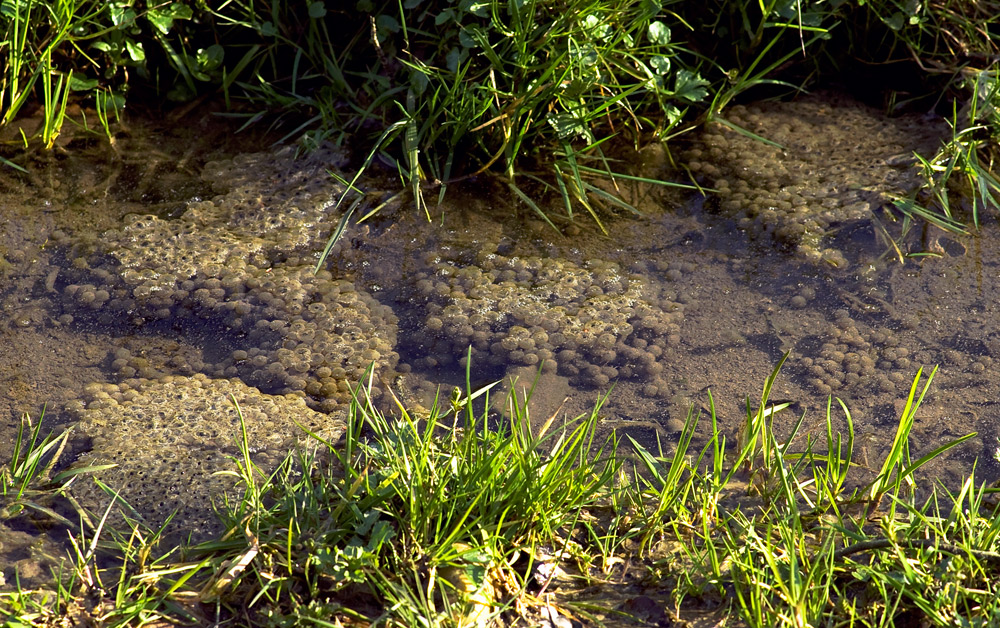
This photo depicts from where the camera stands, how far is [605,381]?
1.98 metres

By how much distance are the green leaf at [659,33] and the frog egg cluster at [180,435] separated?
130 cm

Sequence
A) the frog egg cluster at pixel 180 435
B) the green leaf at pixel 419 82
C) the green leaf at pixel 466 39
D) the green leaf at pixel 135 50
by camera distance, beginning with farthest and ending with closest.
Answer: the green leaf at pixel 135 50 < the green leaf at pixel 419 82 < the green leaf at pixel 466 39 < the frog egg cluster at pixel 180 435

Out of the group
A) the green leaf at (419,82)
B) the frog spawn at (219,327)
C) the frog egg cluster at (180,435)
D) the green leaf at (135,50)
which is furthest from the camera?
the green leaf at (135,50)

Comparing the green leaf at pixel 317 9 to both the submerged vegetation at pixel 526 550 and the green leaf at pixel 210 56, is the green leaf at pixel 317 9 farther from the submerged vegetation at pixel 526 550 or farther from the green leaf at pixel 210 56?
the submerged vegetation at pixel 526 550

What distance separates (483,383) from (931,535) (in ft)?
3.08

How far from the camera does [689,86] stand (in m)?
2.40

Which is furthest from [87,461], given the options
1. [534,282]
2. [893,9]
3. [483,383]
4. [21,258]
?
[893,9]

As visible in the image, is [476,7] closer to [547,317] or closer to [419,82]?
[419,82]

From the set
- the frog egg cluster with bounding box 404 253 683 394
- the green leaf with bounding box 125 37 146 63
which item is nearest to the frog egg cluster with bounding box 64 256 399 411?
the frog egg cluster with bounding box 404 253 683 394

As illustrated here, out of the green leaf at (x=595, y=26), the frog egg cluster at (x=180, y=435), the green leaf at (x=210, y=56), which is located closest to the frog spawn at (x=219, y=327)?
the frog egg cluster at (x=180, y=435)

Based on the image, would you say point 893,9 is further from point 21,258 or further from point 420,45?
point 21,258

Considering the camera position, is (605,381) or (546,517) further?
(605,381)

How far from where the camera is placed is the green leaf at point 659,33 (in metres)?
2.33

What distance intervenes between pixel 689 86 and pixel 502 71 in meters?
0.55
